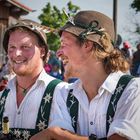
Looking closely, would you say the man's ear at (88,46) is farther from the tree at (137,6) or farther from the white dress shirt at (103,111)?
the tree at (137,6)

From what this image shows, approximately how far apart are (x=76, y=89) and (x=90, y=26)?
495 mm

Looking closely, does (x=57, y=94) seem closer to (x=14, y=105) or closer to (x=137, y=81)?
(x=14, y=105)

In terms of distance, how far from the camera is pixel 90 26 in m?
2.89

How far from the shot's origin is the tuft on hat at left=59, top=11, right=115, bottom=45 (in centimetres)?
289

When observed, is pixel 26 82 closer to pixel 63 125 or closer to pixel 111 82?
pixel 63 125

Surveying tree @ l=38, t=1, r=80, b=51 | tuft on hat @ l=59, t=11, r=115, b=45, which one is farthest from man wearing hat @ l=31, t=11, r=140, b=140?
tree @ l=38, t=1, r=80, b=51

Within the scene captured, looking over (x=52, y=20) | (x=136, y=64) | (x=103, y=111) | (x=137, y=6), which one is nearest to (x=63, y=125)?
(x=103, y=111)

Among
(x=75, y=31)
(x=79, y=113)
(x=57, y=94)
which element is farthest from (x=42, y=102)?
(x=75, y=31)

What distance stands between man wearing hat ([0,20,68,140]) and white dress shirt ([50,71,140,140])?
0.50ft

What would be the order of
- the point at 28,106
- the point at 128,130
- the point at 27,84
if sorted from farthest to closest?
the point at 27,84 < the point at 28,106 < the point at 128,130

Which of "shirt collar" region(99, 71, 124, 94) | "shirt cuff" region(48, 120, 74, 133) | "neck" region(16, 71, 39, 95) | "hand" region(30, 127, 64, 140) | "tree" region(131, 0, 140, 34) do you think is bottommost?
"hand" region(30, 127, 64, 140)

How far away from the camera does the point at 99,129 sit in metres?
2.78

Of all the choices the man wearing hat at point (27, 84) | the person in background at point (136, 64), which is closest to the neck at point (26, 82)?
the man wearing hat at point (27, 84)

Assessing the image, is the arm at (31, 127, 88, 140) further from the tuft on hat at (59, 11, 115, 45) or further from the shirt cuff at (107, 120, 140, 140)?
the tuft on hat at (59, 11, 115, 45)
